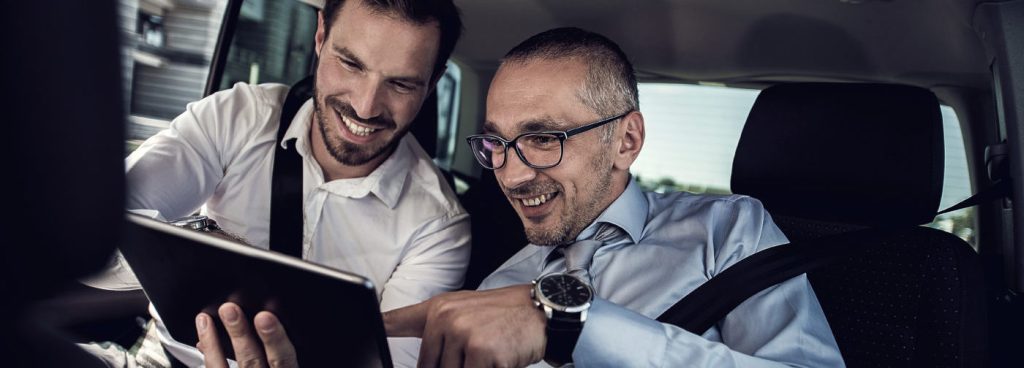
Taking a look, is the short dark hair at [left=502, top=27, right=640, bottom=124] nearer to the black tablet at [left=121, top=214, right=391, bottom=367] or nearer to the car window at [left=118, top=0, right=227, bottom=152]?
the black tablet at [left=121, top=214, right=391, bottom=367]

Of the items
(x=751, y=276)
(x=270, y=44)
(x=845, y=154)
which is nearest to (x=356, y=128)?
(x=270, y=44)

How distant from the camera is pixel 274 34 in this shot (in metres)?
2.37

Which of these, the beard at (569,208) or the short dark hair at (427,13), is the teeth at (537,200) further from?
the short dark hair at (427,13)

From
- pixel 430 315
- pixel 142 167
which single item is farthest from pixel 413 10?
pixel 430 315

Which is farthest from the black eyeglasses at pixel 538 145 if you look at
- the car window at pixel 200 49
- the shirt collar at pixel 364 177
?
the car window at pixel 200 49

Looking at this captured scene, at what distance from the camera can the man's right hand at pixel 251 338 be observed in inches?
38.9

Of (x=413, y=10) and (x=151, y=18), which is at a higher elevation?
(x=413, y=10)

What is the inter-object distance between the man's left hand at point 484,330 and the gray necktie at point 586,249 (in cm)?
41

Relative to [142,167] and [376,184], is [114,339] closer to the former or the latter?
[142,167]

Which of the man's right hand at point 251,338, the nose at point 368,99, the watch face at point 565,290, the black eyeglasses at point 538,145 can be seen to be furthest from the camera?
the nose at point 368,99

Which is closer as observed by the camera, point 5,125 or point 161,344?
point 5,125

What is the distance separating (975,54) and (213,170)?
2113 millimetres

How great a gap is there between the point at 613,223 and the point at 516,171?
0.80 ft

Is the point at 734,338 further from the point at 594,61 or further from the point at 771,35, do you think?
the point at 771,35
